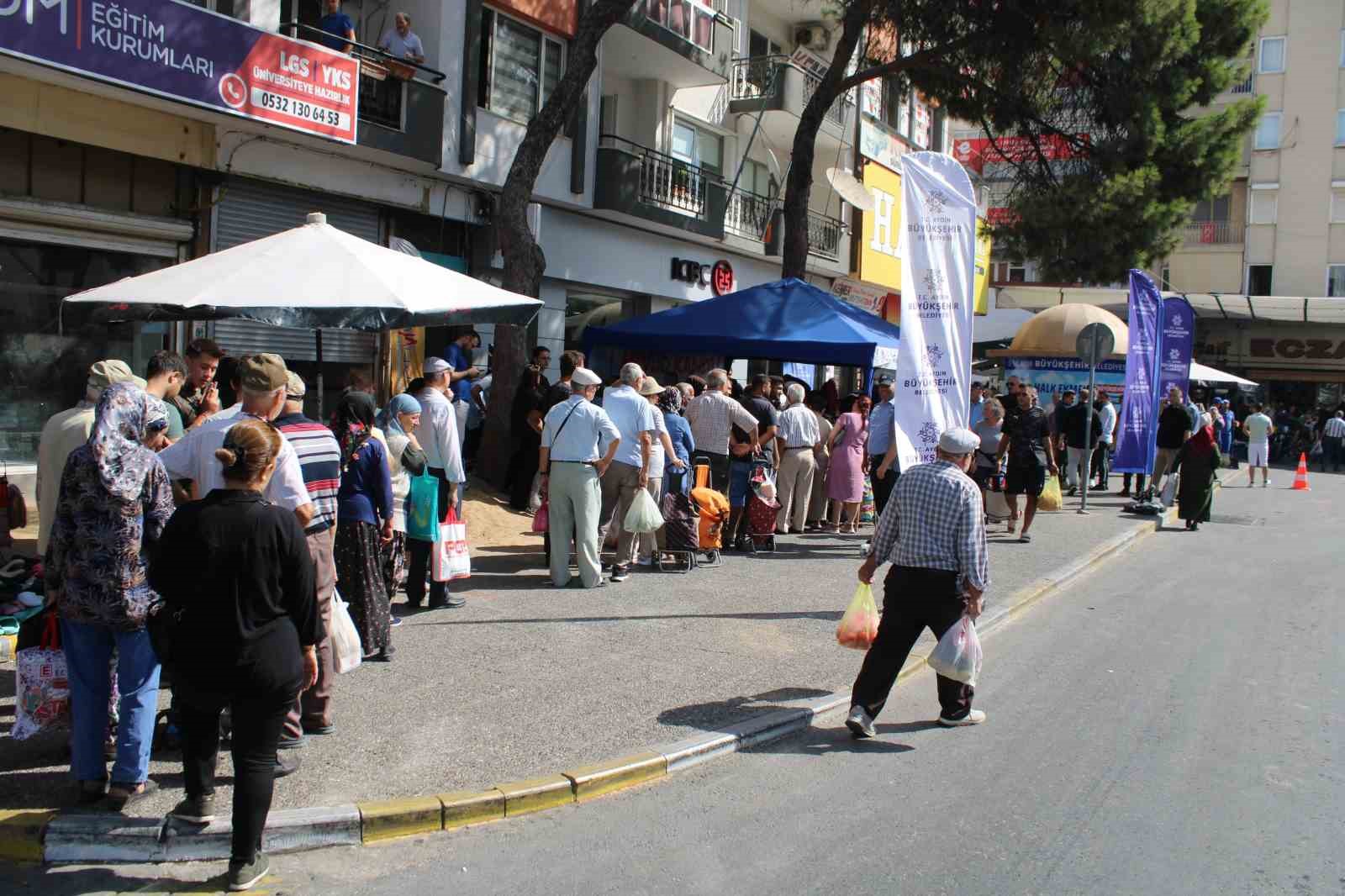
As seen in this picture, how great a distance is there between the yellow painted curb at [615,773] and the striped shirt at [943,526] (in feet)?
6.04

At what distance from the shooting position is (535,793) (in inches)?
212

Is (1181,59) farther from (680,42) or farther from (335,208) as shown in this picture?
(335,208)

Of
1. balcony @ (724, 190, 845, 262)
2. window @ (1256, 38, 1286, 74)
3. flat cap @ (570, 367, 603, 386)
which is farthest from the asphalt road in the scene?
window @ (1256, 38, 1286, 74)

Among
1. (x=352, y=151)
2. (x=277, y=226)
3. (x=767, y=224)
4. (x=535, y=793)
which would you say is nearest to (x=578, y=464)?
(x=535, y=793)

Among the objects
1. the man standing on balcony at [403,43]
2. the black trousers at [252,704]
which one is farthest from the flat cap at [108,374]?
the man standing on balcony at [403,43]

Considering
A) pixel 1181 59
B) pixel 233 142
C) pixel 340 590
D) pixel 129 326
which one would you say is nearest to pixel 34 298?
pixel 129 326

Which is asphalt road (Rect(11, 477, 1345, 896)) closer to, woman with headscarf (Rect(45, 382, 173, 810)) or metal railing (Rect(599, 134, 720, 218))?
woman with headscarf (Rect(45, 382, 173, 810))

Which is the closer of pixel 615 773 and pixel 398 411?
pixel 615 773

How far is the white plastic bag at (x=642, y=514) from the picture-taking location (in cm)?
1019

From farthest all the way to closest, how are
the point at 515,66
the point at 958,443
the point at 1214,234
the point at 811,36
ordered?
the point at 1214,234 → the point at 811,36 → the point at 515,66 → the point at 958,443

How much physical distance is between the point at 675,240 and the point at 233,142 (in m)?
10.8

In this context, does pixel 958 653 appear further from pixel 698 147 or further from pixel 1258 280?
pixel 1258 280

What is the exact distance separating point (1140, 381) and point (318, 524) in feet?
51.4

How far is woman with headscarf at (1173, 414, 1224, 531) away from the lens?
56.6 feet
